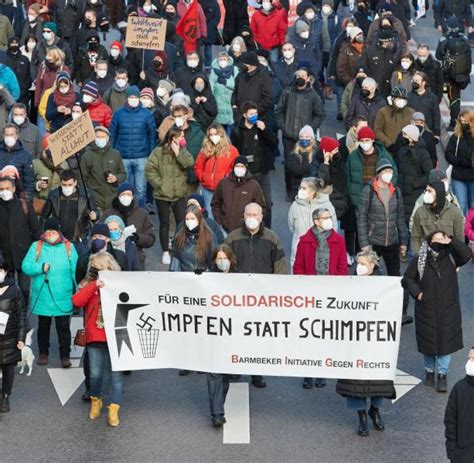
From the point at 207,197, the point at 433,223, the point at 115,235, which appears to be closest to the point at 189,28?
the point at 207,197

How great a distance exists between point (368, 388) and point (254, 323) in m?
1.17

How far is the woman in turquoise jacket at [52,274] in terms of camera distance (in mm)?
17188

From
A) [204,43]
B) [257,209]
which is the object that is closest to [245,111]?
[257,209]

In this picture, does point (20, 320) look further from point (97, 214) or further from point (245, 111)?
point (245, 111)

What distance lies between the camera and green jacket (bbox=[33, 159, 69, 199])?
20.0m

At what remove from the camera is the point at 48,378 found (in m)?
17.3

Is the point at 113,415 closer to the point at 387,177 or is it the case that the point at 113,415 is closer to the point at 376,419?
the point at 376,419

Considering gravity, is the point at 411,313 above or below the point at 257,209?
below

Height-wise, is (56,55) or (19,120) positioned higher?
(56,55)

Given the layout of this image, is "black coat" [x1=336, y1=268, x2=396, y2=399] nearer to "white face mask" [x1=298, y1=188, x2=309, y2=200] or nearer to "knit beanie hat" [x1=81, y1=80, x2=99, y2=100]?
"white face mask" [x1=298, y1=188, x2=309, y2=200]

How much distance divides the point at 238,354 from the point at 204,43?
13.3 m

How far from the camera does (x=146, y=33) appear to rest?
24.7 m

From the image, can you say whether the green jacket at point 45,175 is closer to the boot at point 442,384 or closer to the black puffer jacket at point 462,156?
the black puffer jacket at point 462,156

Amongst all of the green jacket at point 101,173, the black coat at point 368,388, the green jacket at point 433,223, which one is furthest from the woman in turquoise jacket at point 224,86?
the black coat at point 368,388
